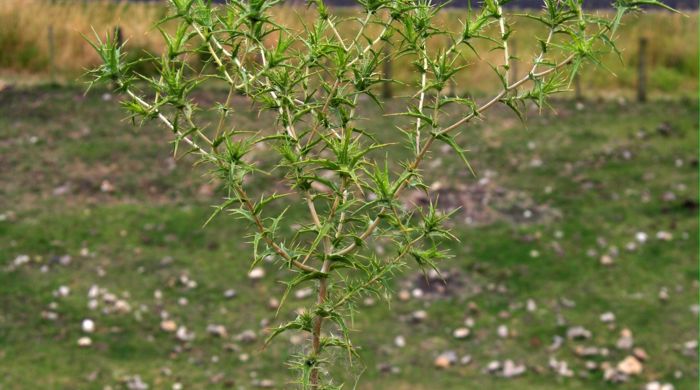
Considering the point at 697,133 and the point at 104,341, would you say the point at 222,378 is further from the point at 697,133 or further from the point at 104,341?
the point at 697,133

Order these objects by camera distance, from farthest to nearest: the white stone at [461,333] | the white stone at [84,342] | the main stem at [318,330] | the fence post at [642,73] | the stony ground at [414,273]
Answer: the fence post at [642,73] < the white stone at [461,333] < the white stone at [84,342] < the stony ground at [414,273] < the main stem at [318,330]

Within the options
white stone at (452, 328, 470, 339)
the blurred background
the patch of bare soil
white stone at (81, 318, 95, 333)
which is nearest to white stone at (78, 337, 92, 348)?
the blurred background

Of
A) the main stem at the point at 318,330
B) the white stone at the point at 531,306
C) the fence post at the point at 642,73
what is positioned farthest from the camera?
the fence post at the point at 642,73

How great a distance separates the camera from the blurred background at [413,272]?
656cm

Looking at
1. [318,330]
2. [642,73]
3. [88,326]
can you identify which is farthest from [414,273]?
[318,330]

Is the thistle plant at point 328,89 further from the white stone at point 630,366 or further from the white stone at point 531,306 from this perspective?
the white stone at point 531,306

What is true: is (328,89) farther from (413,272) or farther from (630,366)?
(413,272)

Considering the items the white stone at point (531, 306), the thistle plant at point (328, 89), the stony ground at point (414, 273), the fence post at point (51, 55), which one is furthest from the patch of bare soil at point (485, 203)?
the thistle plant at point (328, 89)

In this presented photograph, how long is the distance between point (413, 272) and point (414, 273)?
0.02m

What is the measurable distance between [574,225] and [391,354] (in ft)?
7.27

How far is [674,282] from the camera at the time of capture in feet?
24.3

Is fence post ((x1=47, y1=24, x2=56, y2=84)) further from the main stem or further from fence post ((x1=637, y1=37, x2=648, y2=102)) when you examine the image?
the main stem

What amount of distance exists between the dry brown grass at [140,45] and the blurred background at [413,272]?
0.43 meters

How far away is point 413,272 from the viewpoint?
773 cm
